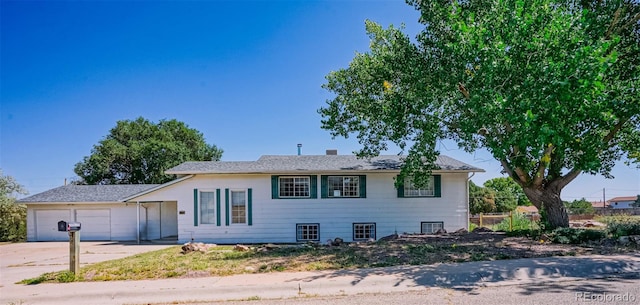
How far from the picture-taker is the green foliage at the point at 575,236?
1092cm

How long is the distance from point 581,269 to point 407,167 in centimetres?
631

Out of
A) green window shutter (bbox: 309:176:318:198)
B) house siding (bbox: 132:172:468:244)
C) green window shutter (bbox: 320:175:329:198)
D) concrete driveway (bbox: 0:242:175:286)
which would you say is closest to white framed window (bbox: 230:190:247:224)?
house siding (bbox: 132:172:468:244)

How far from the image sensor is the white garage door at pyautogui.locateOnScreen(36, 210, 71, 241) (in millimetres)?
19297

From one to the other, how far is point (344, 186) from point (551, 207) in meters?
7.68

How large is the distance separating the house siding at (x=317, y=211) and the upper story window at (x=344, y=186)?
187 mm

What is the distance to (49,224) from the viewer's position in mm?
19391

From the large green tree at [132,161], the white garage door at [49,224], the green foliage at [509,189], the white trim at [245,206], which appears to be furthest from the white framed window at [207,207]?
the green foliage at [509,189]

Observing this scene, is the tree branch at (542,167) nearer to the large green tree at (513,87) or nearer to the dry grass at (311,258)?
the large green tree at (513,87)

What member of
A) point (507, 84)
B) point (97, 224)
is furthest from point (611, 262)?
point (97, 224)

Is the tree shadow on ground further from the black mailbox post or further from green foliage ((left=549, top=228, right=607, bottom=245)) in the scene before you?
the black mailbox post

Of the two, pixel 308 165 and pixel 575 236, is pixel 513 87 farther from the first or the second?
pixel 308 165

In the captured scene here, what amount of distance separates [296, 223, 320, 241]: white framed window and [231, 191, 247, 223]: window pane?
2348 millimetres

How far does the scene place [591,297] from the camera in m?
6.17

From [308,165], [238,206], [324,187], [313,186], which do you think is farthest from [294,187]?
[238,206]
